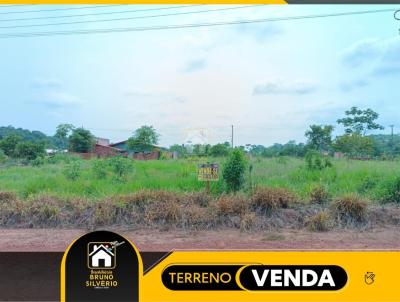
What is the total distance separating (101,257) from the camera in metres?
2.18

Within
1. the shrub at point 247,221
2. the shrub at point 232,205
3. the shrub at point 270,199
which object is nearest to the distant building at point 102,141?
the shrub at point 247,221

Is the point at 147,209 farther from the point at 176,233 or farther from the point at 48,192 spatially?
the point at 48,192

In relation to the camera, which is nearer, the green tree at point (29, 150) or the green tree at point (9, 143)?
the green tree at point (9, 143)

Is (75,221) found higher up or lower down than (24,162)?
lower down

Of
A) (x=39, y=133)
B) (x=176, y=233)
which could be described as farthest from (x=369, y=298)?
(x=39, y=133)

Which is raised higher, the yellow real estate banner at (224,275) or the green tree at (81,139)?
the green tree at (81,139)

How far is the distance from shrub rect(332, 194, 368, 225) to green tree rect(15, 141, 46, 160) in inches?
122

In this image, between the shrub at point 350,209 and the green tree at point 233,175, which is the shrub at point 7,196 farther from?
the shrub at point 350,209

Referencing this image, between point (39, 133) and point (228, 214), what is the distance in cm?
226

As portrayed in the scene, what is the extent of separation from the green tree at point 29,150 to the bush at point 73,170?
1.05 ft

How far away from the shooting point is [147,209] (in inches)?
172

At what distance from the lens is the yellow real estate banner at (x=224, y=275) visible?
214 centimetres

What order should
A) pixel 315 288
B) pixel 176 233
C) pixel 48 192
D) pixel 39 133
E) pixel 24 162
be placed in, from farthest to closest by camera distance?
pixel 48 192 → pixel 176 233 → pixel 24 162 → pixel 39 133 → pixel 315 288

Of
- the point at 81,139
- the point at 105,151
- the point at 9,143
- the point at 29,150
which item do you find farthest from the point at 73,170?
the point at 81,139
